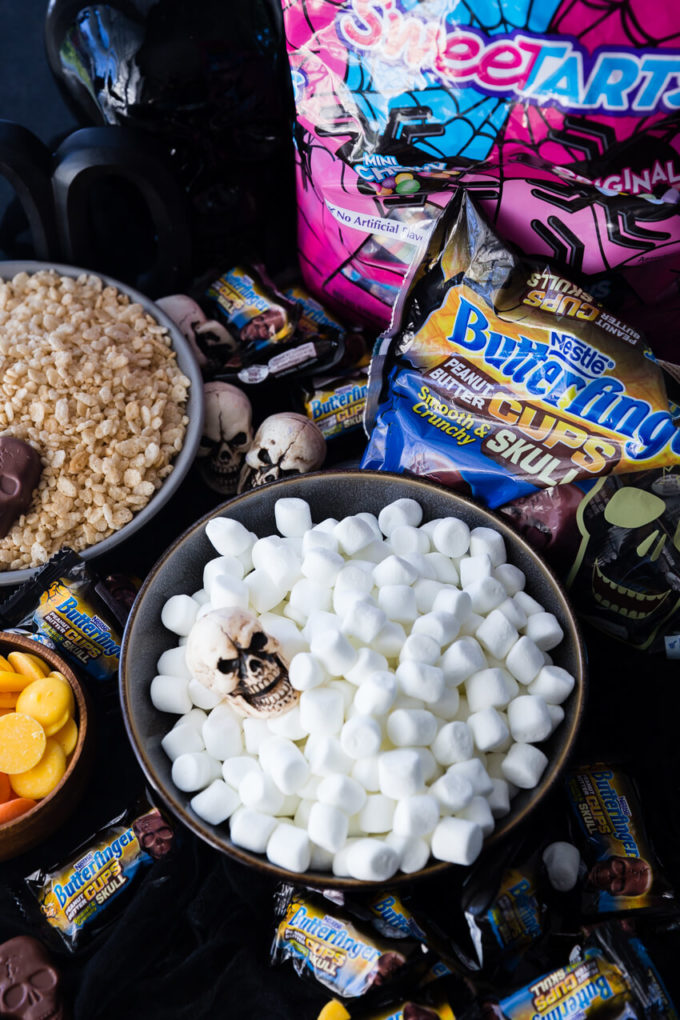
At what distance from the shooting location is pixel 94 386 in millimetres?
955

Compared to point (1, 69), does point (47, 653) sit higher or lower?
lower

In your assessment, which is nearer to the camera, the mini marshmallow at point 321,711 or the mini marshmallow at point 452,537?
the mini marshmallow at point 321,711

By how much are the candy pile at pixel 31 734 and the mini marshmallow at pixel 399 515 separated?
336 millimetres

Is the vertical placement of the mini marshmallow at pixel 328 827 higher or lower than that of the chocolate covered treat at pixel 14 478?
lower

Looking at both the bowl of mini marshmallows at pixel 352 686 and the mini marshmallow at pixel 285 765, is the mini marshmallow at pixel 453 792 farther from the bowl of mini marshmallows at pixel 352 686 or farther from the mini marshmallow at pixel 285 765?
the mini marshmallow at pixel 285 765

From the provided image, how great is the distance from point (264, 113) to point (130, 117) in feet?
0.53

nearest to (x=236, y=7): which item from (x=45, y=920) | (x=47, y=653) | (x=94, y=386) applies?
(x=94, y=386)

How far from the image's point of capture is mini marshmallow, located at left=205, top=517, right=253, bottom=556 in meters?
0.79

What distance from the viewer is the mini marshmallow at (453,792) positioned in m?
0.66

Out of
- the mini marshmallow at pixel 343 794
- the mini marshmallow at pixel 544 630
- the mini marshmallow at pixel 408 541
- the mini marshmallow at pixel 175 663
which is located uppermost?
the mini marshmallow at pixel 408 541

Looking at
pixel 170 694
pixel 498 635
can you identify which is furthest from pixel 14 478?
pixel 498 635

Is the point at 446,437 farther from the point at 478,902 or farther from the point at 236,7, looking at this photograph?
the point at 236,7

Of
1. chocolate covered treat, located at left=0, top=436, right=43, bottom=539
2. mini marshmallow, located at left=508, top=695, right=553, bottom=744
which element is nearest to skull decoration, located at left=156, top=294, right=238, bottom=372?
chocolate covered treat, located at left=0, top=436, right=43, bottom=539

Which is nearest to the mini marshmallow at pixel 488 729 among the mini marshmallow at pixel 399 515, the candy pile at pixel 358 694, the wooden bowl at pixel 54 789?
the candy pile at pixel 358 694
